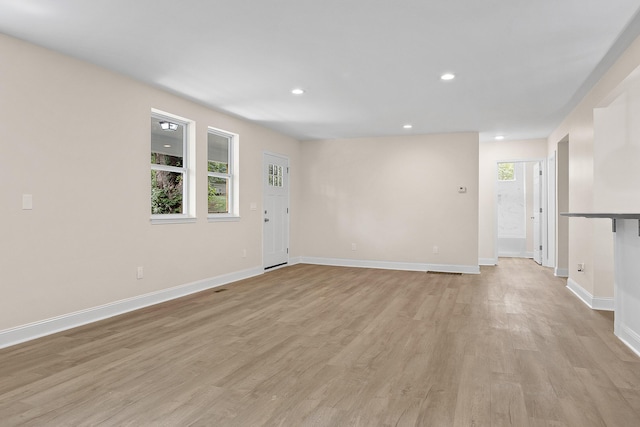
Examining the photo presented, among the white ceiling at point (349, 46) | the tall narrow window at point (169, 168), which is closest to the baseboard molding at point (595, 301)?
the white ceiling at point (349, 46)

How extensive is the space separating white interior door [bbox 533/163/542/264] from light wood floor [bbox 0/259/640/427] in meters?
3.90

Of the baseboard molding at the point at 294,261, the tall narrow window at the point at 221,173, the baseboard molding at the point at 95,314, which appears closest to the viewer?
the baseboard molding at the point at 95,314

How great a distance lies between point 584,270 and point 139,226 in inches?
209

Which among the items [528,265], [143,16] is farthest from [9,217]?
[528,265]

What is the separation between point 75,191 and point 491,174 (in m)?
7.26

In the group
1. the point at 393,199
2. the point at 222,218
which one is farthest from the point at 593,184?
the point at 222,218

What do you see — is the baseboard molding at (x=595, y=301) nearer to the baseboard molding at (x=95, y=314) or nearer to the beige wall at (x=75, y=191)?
the baseboard molding at (x=95, y=314)

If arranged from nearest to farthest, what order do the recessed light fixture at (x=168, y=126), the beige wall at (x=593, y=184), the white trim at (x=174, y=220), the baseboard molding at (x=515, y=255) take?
the beige wall at (x=593, y=184)
the white trim at (x=174, y=220)
the recessed light fixture at (x=168, y=126)
the baseboard molding at (x=515, y=255)

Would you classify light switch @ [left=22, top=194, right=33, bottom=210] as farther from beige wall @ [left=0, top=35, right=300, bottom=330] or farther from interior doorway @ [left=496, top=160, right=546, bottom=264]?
interior doorway @ [left=496, top=160, right=546, bottom=264]

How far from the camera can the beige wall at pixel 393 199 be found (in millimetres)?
7043

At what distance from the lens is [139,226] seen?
4.36 m

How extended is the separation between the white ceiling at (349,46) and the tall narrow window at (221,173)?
0.70 meters

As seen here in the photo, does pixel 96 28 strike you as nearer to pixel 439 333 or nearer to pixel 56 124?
pixel 56 124

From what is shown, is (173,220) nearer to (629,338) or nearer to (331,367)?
(331,367)
